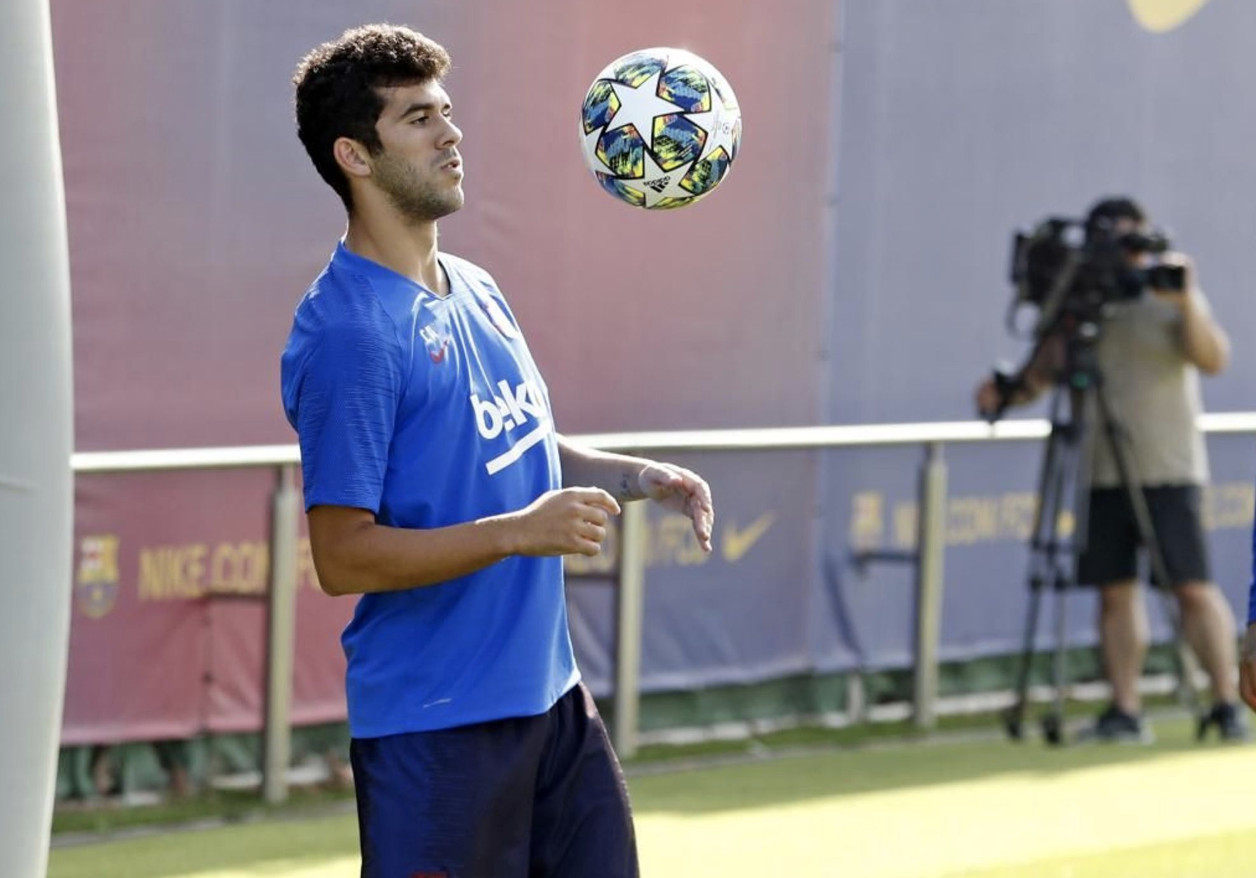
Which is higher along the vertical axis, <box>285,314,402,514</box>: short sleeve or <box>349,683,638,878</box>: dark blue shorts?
<box>285,314,402,514</box>: short sleeve

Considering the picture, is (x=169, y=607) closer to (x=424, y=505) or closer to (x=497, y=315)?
(x=497, y=315)

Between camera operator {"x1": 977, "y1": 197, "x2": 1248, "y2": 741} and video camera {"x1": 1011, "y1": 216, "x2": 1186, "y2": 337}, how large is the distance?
0.43 ft

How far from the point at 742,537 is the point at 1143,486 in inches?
65.4

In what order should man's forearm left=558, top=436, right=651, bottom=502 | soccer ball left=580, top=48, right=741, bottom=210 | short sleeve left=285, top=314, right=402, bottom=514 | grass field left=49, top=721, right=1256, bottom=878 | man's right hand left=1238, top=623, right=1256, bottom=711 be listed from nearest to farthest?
short sleeve left=285, top=314, right=402, bottom=514
man's forearm left=558, top=436, right=651, bottom=502
man's right hand left=1238, top=623, right=1256, bottom=711
soccer ball left=580, top=48, right=741, bottom=210
grass field left=49, top=721, right=1256, bottom=878

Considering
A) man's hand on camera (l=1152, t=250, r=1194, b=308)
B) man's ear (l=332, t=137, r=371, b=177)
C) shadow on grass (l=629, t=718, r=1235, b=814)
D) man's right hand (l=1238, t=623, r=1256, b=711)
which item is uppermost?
man's ear (l=332, t=137, r=371, b=177)

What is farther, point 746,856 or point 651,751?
point 651,751

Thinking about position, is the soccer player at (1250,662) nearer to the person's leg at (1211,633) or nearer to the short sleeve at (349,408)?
the short sleeve at (349,408)

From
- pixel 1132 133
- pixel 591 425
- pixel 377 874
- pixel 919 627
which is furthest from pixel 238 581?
pixel 1132 133

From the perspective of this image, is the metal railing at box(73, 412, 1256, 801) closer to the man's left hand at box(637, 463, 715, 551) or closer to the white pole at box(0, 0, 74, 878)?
the white pole at box(0, 0, 74, 878)

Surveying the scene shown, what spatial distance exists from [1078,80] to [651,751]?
3789 mm

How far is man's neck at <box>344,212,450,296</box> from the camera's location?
4.17 m

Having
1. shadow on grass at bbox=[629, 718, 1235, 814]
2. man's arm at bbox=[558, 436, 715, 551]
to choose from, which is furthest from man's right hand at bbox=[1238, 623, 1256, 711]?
shadow on grass at bbox=[629, 718, 1235, 814]

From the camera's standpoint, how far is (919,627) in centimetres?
1003

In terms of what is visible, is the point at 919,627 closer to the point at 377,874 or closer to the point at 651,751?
the point at 651,751
